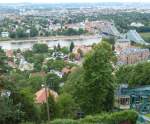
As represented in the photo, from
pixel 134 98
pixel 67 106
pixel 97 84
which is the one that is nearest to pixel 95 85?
pixel 97 84

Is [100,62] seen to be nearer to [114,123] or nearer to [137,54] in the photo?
[114,123]

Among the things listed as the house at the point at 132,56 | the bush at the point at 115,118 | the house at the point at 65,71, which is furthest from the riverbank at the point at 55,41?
the bush at the point at 115,118

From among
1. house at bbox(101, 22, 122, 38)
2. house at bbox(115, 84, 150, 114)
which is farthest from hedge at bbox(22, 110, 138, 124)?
house at bbox(101, 22, 122, 38)

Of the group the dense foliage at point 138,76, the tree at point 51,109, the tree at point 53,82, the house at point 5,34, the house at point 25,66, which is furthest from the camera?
the house at point 5,34

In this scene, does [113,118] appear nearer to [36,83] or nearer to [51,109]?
[51,109]

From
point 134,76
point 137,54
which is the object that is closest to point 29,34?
point 137,54

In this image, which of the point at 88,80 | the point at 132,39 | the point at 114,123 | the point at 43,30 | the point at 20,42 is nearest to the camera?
the point at 114,123

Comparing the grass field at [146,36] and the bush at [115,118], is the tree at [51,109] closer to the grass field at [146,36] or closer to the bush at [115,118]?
the bush at [115,118]

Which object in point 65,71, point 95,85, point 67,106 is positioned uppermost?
point 95,85
